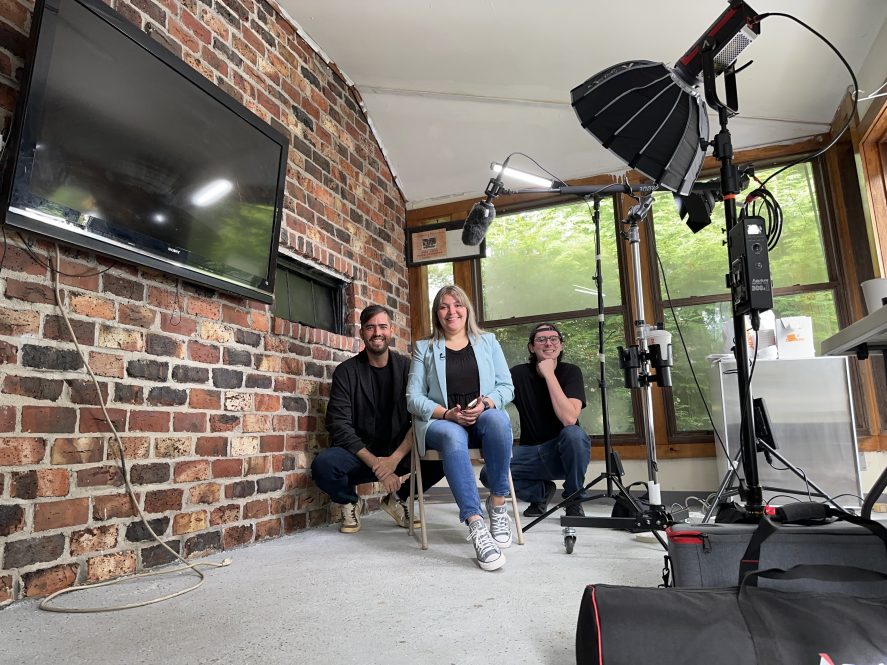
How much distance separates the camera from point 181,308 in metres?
2.18

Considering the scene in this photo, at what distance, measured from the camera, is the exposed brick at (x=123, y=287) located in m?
1.88

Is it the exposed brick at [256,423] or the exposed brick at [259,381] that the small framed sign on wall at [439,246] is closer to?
the exposed brick at [259,381]

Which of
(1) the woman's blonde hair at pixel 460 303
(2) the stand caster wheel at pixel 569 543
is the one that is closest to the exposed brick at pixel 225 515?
(1) the woman's blonde hair at pixel 460 303

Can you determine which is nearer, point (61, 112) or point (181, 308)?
point (61, 112)

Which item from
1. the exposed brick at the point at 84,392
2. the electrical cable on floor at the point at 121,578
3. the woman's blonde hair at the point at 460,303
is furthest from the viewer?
the woman's blonde hair at the point at 460,303

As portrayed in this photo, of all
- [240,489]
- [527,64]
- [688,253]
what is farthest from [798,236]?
[240,489]

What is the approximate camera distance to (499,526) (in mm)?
2193

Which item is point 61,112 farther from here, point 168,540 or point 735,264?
point 735,264

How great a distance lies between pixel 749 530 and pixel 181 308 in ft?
6.31

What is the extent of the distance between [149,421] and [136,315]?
36 cm

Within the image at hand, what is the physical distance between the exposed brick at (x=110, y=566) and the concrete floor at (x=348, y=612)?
7 cm

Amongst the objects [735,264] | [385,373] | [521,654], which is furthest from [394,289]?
[521,654]

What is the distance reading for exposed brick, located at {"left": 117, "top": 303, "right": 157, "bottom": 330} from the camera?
193cm

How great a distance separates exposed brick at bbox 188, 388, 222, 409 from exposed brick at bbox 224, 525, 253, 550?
0.49m
